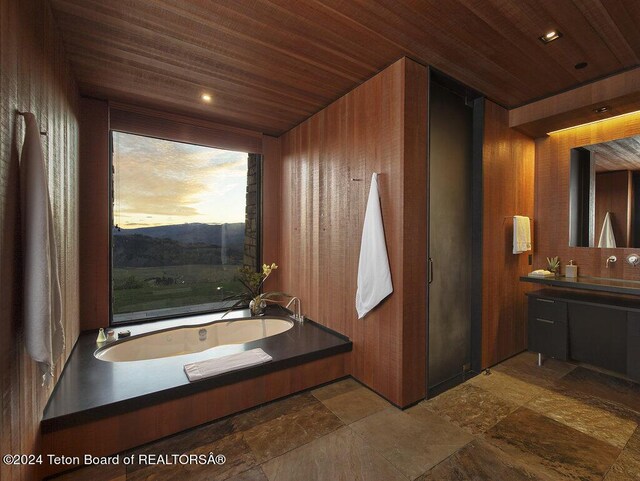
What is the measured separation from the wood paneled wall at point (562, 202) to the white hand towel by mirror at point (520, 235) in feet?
1.44

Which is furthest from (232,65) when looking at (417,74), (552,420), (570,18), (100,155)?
(552,420)

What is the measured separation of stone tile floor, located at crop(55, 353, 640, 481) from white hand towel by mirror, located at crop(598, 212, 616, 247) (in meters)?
1.28

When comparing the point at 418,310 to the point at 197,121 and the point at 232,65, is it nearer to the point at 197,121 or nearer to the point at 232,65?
the point at 232,65

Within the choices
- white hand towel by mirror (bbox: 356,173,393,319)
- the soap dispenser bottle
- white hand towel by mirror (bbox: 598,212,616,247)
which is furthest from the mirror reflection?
white hand towel by mirror (bbox: 356,173,393,319)

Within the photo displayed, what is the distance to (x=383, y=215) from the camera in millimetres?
2375

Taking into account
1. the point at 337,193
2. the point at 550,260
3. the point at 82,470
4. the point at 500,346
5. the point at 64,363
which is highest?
the point at 337,193

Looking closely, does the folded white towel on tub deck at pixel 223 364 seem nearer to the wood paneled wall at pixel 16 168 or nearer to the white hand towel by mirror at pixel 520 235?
the wood paneled wall at pixel 16 168

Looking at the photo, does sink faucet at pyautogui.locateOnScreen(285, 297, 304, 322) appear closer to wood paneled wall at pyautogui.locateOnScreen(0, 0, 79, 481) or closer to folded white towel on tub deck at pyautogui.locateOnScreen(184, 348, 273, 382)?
folded white towel on tub deck at pyautogui.locateOnScreen(184, 348, 273, 382)

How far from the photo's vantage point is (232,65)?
7.52 ft

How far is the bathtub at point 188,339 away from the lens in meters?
2.66

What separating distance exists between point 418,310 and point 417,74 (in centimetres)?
177

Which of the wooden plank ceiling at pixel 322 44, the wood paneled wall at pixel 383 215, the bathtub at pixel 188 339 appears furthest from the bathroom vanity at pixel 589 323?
the bathtub at pixel 188 339

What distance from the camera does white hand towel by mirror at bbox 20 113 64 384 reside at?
1256 millimetres

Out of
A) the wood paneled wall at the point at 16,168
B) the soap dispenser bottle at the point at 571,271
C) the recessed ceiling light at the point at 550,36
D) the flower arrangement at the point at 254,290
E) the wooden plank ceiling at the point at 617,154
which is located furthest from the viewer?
the flower arrangement at the point at 254,290
